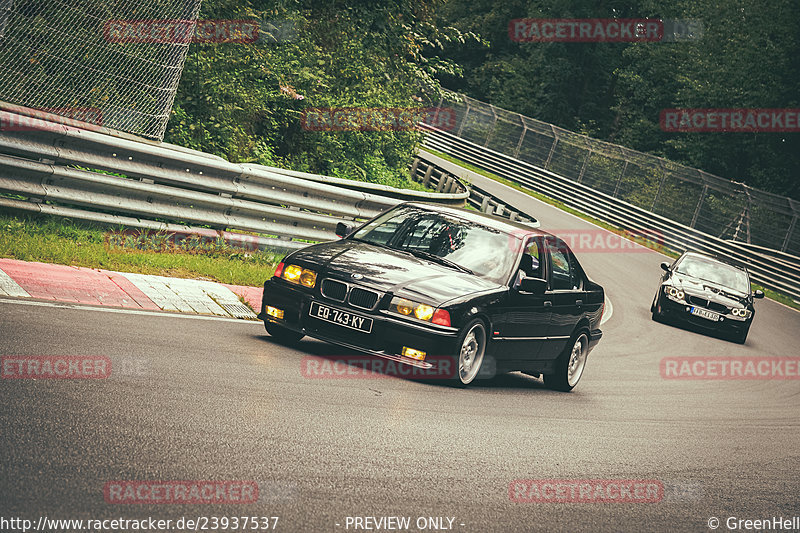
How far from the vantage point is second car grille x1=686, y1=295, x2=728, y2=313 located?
19.0 metres

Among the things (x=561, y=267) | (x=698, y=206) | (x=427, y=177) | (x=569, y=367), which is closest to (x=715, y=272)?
(x=569, y=367)

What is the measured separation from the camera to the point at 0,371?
582 cm

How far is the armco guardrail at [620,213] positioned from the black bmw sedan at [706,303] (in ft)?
20.8

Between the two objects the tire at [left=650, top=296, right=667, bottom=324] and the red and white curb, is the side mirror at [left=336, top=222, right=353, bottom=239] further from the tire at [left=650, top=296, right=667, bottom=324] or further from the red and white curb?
the tire at [left=650, top=296, right=667, bottom=324]

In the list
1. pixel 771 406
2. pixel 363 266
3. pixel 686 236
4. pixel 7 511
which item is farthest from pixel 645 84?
pixel 7 511

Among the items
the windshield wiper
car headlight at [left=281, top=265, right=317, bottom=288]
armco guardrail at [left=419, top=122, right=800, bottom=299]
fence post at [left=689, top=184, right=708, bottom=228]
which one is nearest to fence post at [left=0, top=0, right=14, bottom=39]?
car headlight at [left=281, top=265, right=317, bottom=288]

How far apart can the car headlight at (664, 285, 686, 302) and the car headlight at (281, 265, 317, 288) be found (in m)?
12.4

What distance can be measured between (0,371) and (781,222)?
3270 cm

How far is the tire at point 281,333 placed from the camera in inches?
348

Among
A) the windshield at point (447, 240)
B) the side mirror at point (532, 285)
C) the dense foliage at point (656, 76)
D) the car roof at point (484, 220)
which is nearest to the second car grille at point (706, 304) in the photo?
the car roof at point (484, 220)

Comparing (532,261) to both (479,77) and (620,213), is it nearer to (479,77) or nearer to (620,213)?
(620,213)

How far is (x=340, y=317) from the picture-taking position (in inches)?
318

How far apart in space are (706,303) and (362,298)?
12700mm

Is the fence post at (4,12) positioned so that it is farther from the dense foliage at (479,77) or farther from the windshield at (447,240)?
the dense foliage at (479,77)
